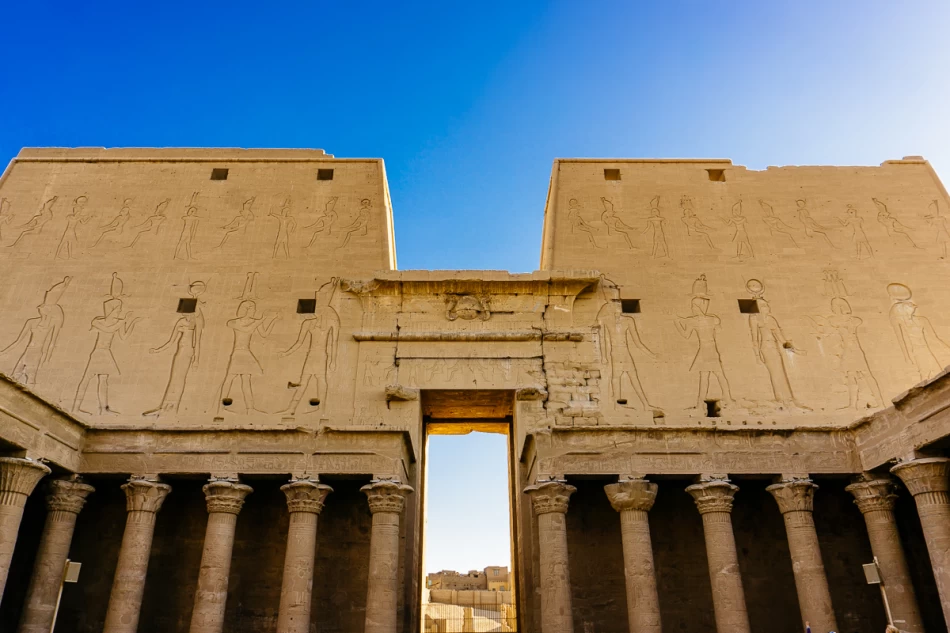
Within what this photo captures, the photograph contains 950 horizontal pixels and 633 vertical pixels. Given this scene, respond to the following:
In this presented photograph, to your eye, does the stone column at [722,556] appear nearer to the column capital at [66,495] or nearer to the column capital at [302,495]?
A: the column capital at [302,495]

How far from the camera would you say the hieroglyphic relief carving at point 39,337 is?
14.5 meters

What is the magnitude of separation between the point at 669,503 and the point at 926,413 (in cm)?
530

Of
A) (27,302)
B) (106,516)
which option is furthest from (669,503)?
(27,302)

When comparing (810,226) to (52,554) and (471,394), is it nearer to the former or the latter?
(471,394)

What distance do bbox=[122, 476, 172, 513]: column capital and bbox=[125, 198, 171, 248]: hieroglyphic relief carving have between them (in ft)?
23.4

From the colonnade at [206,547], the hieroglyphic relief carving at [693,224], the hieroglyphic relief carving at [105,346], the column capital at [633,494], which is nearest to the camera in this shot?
the colonnade at [206,547]

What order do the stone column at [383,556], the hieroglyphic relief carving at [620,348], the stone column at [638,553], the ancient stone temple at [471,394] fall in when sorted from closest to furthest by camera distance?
the stone column at [638,553] → the stone column at [383,556] → the ancient stone temple at [471,394] → the hieroglyphic relief carving at [620,348]

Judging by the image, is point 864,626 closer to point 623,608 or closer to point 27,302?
point 623,608

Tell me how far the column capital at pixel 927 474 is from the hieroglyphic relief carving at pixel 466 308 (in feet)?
27.5

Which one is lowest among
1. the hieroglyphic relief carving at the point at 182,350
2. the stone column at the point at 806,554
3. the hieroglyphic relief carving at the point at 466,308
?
the stone column at the point at 806,554

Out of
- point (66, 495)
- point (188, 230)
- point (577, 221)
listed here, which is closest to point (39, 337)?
point (188, 230)

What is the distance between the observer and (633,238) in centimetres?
1648

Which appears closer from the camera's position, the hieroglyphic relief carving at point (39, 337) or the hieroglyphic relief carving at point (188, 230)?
the hieroglyphic relief carving at point (39, 337)

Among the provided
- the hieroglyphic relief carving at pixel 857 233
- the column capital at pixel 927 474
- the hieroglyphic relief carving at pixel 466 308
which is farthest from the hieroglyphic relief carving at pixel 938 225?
the hieroglyphic relief carving at pixel 466 308
